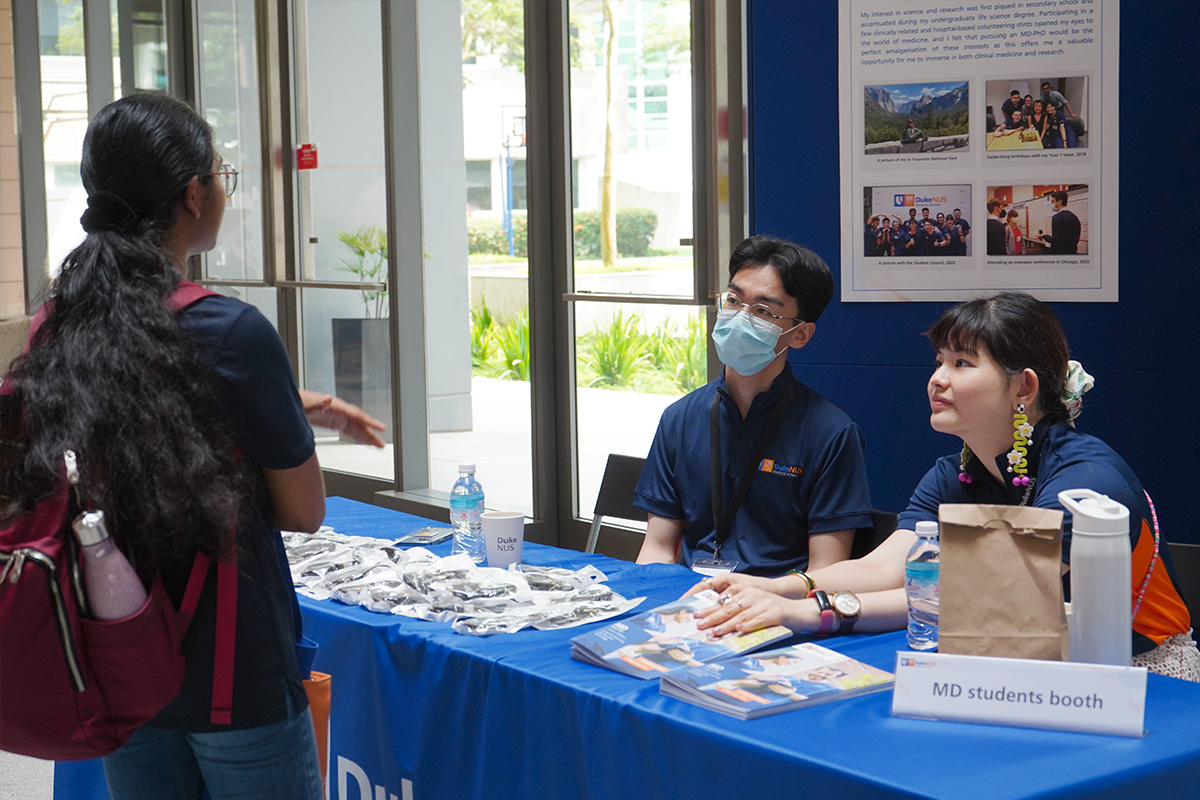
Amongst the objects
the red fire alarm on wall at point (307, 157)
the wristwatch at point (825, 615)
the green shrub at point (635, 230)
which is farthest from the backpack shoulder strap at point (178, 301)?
the red fire alarm on wall at point (307, 157)

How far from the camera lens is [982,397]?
214 centimetres

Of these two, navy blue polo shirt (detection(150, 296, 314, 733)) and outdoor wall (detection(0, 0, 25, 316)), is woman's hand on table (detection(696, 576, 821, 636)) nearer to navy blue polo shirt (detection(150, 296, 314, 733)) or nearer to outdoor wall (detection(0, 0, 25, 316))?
navy blue polo shirt (detection(150, 296, 314, 733))

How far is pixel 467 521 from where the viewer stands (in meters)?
2.67

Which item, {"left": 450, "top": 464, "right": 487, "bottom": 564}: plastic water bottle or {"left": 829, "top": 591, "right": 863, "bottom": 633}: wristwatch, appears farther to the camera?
{"left": 450, "top": 464, "right": 487, "bottom": 564}: plastic water bottle

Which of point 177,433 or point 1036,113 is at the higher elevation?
point 1036,113

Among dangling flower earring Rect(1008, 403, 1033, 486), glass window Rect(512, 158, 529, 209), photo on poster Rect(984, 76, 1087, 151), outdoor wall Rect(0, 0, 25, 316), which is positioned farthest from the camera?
outdoor wall Rect(0, 0, 25, 316)

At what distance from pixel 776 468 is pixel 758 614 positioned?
0.82 metres

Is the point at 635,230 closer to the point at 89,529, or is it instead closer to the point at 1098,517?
the point at 1098,517

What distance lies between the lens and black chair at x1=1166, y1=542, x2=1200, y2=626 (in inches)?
95.3

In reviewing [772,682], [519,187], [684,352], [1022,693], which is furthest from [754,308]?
[519,187]

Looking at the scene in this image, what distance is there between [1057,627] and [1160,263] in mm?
1785

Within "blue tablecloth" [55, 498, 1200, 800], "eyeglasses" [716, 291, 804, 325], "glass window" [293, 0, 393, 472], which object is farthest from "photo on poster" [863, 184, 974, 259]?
"glass window" [293, 0, 393, 472]

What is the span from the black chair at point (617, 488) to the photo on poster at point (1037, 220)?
3.77 feet

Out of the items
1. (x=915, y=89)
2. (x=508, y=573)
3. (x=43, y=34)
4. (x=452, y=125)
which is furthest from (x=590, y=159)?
(x=43, y=34)
